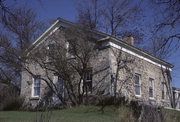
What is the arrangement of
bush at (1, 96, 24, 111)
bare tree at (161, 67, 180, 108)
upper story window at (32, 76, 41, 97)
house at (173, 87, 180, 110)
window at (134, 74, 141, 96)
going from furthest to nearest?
1. house at (173, 87, 180, 110)
2. bare tree at (161, 67, 180, 108)
3. upper story window at (32, 76, 41, 97)
4. bush at (1, 96, 24, 111)
5. window at (134, 74, 141, 96)

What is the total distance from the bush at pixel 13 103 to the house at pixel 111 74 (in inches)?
34.2

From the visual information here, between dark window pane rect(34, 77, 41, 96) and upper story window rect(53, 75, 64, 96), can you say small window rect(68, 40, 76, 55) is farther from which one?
→ dark window pane rect(34, 77, 41, 96)

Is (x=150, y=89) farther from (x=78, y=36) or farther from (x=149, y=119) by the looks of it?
(x=149, y=119)

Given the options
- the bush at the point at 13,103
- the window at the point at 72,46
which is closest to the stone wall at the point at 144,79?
the window at the point at 72,46

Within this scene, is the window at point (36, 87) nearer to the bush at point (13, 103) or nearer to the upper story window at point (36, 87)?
the upper story window at point (36, 87)

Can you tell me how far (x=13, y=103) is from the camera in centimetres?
1778

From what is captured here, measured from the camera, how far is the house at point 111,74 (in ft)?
48.2

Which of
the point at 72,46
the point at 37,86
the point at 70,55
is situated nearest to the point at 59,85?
the point at 37,86

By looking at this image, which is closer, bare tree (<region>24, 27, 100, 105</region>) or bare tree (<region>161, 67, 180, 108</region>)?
bare tree (<region>24, 27, 100, 105</region>)

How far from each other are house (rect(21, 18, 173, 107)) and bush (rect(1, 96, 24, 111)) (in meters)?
0.87

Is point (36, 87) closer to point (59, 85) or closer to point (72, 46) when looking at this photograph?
point (59, 85)

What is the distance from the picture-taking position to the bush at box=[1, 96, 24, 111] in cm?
1764

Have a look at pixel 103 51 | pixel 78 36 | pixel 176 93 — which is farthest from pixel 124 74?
pixel 176 93

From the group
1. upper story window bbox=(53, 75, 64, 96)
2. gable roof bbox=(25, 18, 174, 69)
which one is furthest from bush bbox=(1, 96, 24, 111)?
gable roof bbox=(25, 18, 174, 69)
